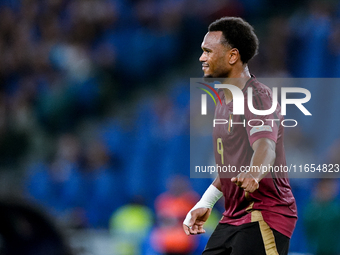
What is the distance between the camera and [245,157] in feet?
10.4

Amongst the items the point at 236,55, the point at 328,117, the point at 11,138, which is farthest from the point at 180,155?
the point at 236,55

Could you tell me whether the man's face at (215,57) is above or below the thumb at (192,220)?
above

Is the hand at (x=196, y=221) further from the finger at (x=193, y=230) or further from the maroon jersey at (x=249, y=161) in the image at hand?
the maroon jersey at (x=249, y=161)

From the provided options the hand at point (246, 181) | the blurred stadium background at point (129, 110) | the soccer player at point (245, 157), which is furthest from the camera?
the blurred stadium background at point (129, 110)

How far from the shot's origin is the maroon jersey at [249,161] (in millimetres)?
2977

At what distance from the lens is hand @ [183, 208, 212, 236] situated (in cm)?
342

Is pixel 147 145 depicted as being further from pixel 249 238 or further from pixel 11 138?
pixel 249 238

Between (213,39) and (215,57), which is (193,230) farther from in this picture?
(213,39)

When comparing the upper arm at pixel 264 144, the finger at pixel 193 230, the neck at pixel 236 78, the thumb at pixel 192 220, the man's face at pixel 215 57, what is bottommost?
the finger at pixel 193 230

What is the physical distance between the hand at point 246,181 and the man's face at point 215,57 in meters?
0.84

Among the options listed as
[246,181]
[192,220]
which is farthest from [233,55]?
[192,220]

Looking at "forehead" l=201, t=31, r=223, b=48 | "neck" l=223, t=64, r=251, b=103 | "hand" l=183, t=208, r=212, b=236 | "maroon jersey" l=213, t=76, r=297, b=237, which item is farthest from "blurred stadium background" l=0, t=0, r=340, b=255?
"forehead" l=201, t=31, r=223, b=48

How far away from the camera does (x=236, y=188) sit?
10.6ft

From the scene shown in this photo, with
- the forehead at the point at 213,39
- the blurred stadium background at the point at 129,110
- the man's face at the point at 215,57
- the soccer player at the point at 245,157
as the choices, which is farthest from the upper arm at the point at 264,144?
the blurred stadium background at the point at 129,110
